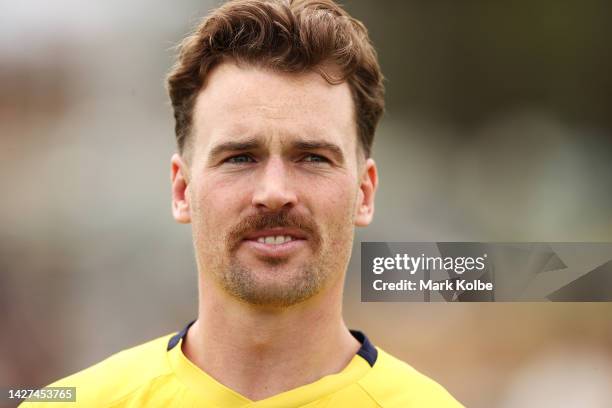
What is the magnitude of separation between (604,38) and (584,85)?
182 millimetres

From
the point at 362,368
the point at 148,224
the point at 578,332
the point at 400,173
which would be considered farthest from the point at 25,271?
the point at 578,332

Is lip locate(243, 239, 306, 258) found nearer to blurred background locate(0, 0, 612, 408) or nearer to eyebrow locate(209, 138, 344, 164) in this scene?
eyebrow locate(209, 138, 344, 164)

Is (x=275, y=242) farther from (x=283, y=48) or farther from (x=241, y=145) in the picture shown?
(x=283, y=48)

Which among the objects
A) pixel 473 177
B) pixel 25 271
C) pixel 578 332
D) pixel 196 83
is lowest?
pixel 578 332

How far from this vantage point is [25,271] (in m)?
3.28

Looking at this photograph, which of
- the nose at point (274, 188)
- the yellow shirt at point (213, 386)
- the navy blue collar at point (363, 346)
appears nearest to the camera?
the nose at point (274, 188)

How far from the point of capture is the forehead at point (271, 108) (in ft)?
6.15

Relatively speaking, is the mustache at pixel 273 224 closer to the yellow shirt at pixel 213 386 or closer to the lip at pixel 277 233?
the lip at pixel 277 233

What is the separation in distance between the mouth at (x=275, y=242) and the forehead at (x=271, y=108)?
22cm

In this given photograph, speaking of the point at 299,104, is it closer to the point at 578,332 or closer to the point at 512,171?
the point at 512,171

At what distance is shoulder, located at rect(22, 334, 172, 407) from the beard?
0.39 m

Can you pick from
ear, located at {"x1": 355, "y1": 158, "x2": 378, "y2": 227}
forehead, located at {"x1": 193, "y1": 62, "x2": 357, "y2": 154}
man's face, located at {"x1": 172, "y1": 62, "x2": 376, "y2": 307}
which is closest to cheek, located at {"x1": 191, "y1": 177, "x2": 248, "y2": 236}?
man's face, located at {"x1": 172, "y1": 62, "x2": 376, "y2": 307}

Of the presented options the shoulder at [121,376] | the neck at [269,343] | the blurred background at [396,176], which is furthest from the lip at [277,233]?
the blurred background at [396,176]

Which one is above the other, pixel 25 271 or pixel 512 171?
pixel 512 171
